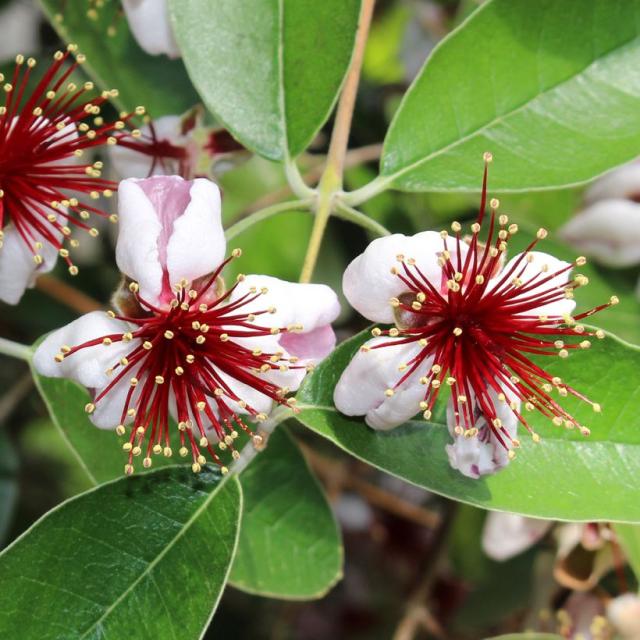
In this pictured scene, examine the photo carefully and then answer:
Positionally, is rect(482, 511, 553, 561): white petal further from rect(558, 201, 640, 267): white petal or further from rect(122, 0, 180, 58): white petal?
rect(122, 0, 180, 58): white petal

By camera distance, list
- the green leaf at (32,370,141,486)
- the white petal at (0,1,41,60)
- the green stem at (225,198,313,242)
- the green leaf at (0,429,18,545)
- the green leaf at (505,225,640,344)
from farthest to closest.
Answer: the white petal at (0,1,41,60)
the green leaf at (0,429,18,545)
the green leaf at (505,225,640,344)
the green leaf at (32,370,141,486)
the green stem at (225,198,313,242)

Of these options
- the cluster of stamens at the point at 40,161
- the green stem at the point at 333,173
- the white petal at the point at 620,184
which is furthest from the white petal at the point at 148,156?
the white petal at the point at 620,184

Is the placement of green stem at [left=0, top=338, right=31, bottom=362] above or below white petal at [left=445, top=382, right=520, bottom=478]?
below

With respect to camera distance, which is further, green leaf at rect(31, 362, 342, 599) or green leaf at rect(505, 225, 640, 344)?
green leaf at rect(505, 225, 640, 344)

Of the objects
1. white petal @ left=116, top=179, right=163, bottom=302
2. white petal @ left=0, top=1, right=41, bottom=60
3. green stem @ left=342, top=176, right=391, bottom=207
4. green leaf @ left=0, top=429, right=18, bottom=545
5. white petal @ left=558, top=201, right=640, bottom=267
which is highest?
white petal @ left=0, top=1, right=41, bottom=60

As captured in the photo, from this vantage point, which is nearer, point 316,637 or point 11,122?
point 11,122

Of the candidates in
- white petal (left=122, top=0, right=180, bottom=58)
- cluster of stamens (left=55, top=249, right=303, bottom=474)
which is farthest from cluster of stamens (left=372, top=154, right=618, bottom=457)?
white petal (left=122, top=0, right=180, bottom=58)

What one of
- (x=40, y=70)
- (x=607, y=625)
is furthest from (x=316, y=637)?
(x=40, y=70)

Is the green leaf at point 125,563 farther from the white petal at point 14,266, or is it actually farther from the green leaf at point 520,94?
the green leaf at point 520,94

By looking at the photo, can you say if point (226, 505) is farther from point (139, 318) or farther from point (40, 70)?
point (40, 70)
